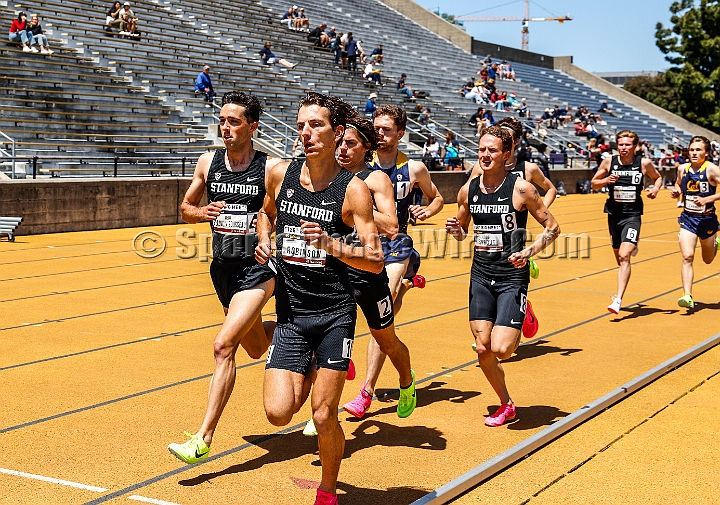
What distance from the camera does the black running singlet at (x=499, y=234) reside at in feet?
21.2

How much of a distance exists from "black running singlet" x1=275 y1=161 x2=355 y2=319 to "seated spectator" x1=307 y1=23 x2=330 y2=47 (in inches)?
1361

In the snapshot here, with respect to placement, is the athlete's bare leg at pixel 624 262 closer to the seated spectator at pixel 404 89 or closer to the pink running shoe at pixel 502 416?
the pink running shoe at pixel 502 416

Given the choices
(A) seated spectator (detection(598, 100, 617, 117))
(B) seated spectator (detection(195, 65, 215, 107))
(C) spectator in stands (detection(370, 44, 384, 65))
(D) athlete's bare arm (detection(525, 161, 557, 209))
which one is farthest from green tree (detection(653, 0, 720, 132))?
(D) athlete's bare arm (detection(525, 161, 557, 209))

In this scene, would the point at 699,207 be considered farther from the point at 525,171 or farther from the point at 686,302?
the point at 525,171

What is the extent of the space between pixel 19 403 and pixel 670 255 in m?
13.6

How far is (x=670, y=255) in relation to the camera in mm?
17156

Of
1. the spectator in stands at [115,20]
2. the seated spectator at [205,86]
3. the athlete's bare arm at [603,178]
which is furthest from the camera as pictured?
the spectator in stands at [115,20]

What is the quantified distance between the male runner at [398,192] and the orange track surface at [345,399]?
0.85 meters

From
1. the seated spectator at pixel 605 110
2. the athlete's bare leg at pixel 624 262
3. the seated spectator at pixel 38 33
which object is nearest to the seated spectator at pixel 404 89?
the seated spectator at pixel 38 33

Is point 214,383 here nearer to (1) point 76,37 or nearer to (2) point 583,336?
(2) point 583,336

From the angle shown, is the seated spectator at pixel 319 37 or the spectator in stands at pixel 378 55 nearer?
the seated spectator at pixel 319 37

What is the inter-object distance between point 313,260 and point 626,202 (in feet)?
23.7

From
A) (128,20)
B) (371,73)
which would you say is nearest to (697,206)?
(128,20)

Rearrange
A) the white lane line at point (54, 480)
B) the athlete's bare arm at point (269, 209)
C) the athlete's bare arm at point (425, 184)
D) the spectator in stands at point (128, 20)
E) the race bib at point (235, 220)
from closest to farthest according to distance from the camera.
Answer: the white lane line at point (54, 480)
the athlete's bare arm at point (269, 209)
the race bib at point (235, 220)
the athlete's bare arm at point (425, 184)
the spectator in stands at point (128, 20)
